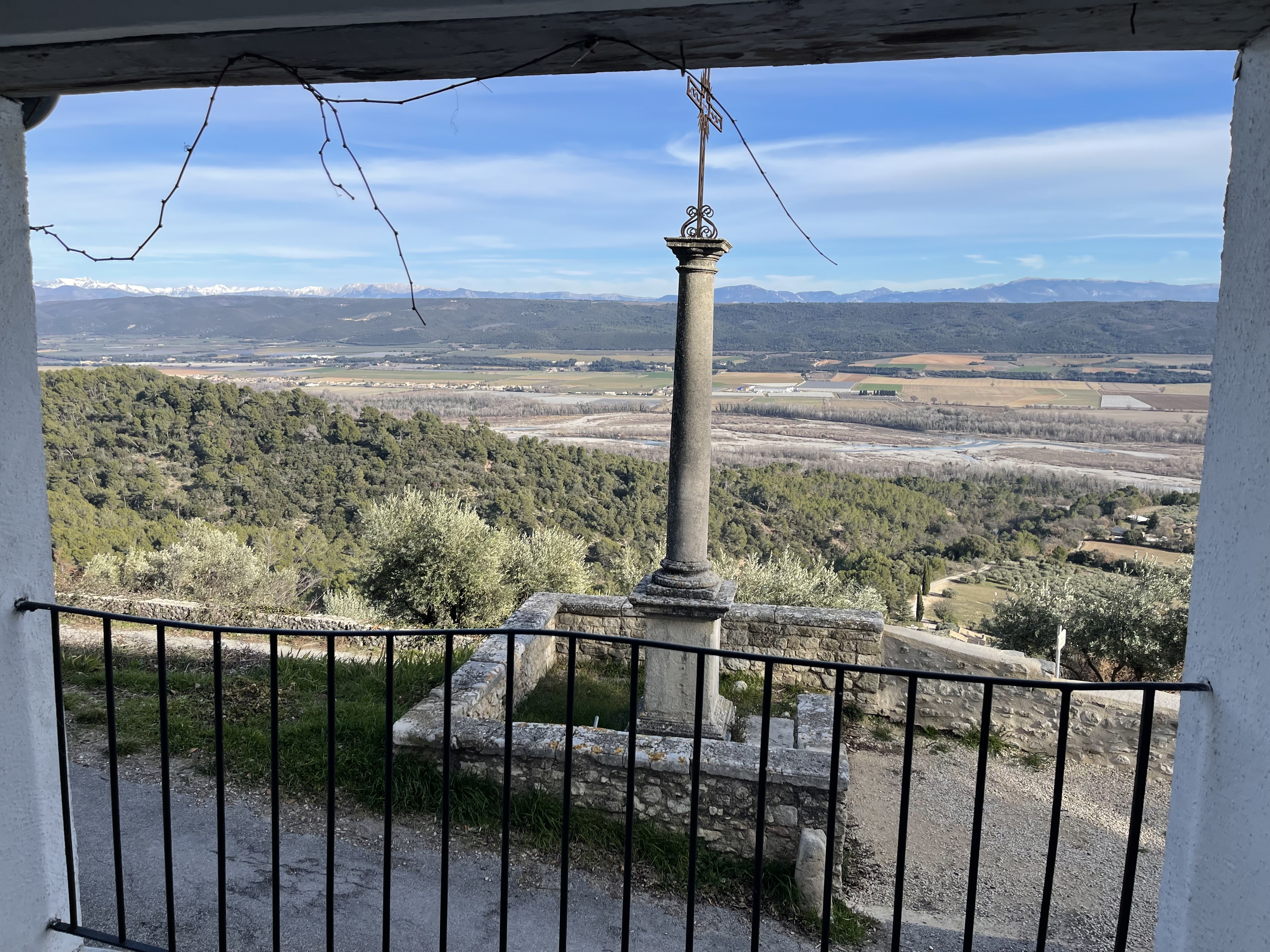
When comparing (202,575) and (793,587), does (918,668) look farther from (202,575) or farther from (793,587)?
(202,575)

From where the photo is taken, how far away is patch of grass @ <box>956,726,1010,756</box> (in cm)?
721

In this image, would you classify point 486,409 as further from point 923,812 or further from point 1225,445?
point 1225,445

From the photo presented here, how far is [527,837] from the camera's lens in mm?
4707

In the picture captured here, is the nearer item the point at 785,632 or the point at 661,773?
the point at 661,773

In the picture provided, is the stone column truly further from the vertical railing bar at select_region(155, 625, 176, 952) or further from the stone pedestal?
the vertical railing bar at select_region(155, 625, 176, 952)

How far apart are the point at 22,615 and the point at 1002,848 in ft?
18.8

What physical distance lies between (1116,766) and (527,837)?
16.8 ft

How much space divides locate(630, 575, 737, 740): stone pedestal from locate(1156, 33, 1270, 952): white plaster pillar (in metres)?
4.11

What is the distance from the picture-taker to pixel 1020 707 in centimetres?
727

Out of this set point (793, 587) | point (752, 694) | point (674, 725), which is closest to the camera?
point (674, 725)

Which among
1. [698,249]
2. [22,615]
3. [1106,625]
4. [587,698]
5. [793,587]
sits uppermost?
[698,249]

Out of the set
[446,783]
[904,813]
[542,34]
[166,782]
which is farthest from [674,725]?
[542,34]

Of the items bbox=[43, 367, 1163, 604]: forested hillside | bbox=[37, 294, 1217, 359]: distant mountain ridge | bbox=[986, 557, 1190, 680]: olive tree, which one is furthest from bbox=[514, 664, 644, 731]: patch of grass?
bbox=[37, 294, 1217, 359]: distant mountain ridge

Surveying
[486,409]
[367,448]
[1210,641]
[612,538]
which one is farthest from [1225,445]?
[486,409]
